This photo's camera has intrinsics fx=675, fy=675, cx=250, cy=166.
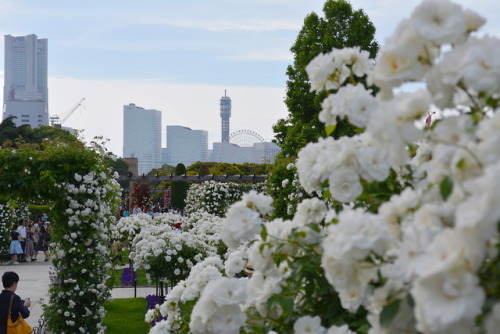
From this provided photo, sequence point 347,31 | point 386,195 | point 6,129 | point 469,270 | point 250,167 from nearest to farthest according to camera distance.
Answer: point 469,270 → point 386,195 → point 347,31 → point 6,129 → point 250,167

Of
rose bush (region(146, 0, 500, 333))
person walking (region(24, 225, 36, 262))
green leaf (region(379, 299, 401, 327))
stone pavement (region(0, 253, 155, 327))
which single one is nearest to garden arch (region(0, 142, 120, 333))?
stone pavement (region(0, 253, 155, 327))

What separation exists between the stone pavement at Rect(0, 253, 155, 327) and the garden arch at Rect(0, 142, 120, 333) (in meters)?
2.79

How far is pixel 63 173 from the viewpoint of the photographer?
327 inches

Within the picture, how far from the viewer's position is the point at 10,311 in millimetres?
6461

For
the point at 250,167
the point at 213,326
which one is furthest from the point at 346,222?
the point at 250,167

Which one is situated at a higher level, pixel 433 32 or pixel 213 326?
pixel 433 32

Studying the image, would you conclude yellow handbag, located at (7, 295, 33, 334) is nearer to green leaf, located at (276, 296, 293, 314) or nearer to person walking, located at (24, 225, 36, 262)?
green leaf, located at (276, 296, 293, 314)

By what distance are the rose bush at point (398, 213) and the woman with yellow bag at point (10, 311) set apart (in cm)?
494

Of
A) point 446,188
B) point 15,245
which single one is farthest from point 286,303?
point 15,245

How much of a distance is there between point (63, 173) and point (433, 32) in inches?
295

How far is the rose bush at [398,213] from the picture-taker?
1.07 metres

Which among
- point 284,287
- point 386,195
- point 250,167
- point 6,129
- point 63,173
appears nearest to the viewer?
point 386,195

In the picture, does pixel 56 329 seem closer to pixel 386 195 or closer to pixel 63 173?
pixel 63 173

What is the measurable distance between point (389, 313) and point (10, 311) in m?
5.87
